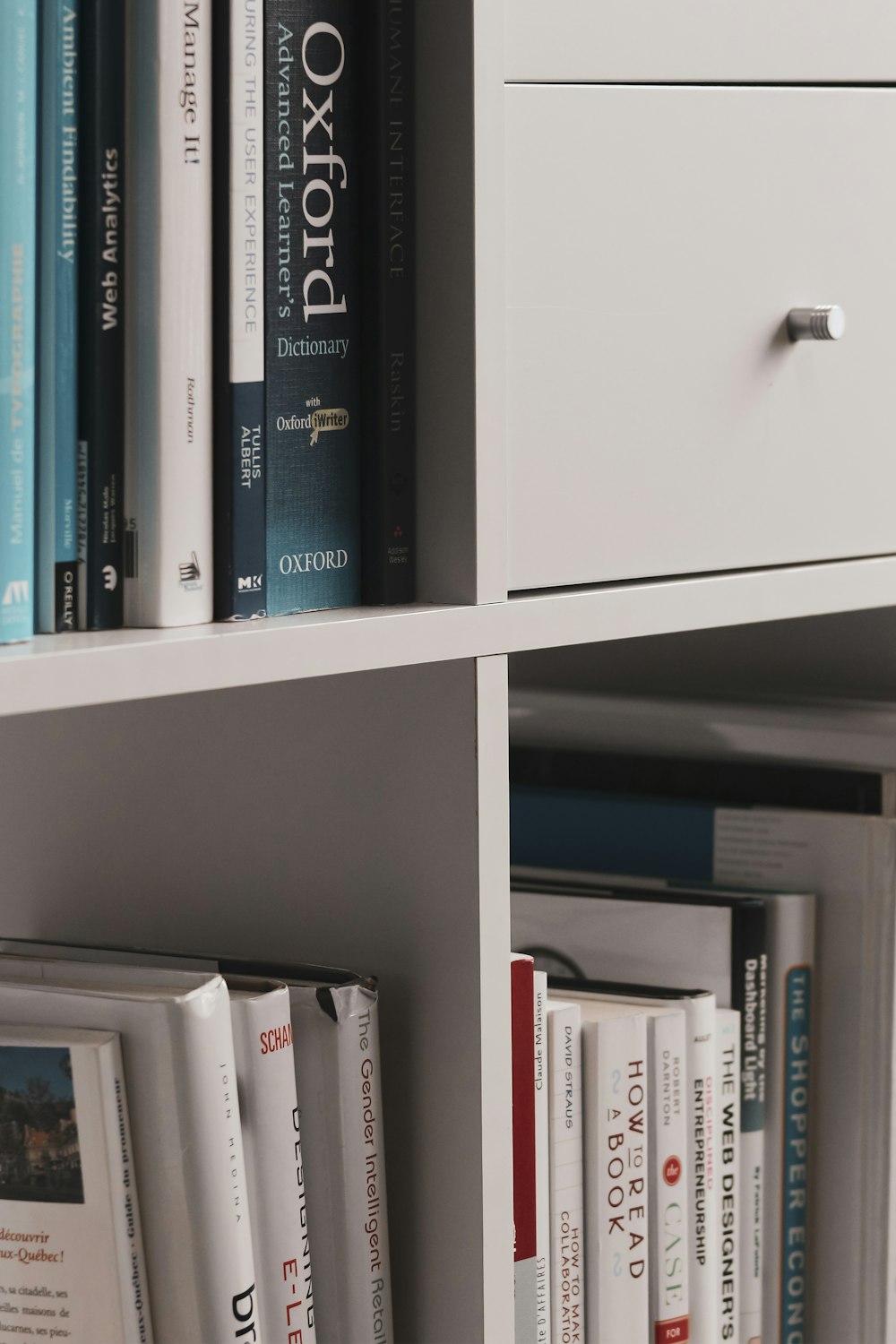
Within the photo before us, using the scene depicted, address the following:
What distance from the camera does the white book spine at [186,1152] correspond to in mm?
608

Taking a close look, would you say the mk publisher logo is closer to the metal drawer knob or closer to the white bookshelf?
the white bookshelf

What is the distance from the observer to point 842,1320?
955 mm

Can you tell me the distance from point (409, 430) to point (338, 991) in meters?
0.24

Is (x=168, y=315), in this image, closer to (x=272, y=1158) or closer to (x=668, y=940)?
(x=272, y=1158)

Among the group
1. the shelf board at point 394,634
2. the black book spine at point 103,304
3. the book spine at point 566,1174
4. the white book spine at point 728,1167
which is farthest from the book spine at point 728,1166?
the black book spine at point 103,304

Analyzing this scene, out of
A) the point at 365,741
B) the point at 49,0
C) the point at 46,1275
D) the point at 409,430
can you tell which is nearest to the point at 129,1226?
the point at 46,1275

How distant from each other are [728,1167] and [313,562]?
1.56 ft

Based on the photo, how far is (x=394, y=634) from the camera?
617mm

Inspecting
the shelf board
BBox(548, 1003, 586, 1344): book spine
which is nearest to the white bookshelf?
the shelf board

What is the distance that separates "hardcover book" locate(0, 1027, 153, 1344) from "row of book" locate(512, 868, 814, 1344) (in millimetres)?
178

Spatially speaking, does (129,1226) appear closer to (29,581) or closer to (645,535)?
(29,581)

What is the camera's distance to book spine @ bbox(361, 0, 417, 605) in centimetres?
63

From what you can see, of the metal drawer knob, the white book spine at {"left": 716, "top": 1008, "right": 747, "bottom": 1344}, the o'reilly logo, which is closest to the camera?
the o'reilly logo

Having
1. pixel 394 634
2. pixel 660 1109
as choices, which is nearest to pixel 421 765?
pixel 394 634
